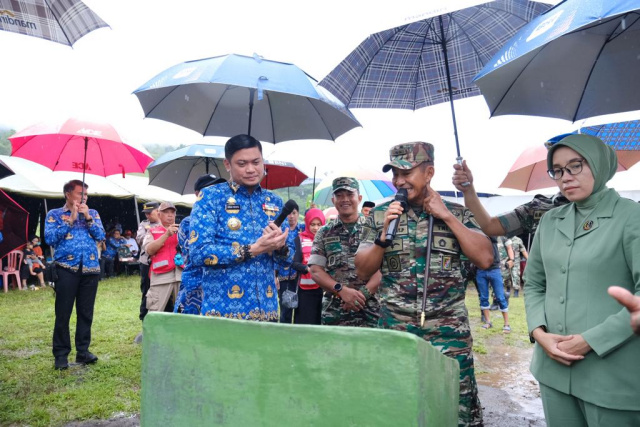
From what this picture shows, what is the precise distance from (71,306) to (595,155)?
5.31 metres

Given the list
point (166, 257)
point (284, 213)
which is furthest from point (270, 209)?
point (166, 257)

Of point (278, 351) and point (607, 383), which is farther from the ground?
point (278, 351)

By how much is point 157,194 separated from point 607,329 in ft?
54.1

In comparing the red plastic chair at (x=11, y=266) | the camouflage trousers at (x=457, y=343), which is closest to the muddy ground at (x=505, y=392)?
the camouflage trousers at (x=457, y=343)

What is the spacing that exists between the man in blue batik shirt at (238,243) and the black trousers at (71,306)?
10.3 feet

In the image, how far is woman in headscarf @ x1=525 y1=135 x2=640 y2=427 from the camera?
1.87m

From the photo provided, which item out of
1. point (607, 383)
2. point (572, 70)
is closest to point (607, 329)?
point (607, 383)

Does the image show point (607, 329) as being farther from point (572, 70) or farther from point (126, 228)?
point (126, 228)

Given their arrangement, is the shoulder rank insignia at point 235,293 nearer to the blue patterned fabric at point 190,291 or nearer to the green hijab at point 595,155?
the blue patterned fabric at point 190,291

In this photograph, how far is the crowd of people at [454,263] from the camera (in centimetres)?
193

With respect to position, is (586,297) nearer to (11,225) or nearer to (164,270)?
(164,270)

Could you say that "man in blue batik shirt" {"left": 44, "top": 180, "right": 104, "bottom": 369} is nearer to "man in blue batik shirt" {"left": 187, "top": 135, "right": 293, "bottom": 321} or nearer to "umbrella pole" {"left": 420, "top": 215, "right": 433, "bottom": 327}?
"man in blue batik shirt" {"left": 187, "top": 135, "right": 293, "bottom": 321}

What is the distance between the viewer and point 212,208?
112 inches

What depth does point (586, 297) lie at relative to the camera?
78.6 inches
